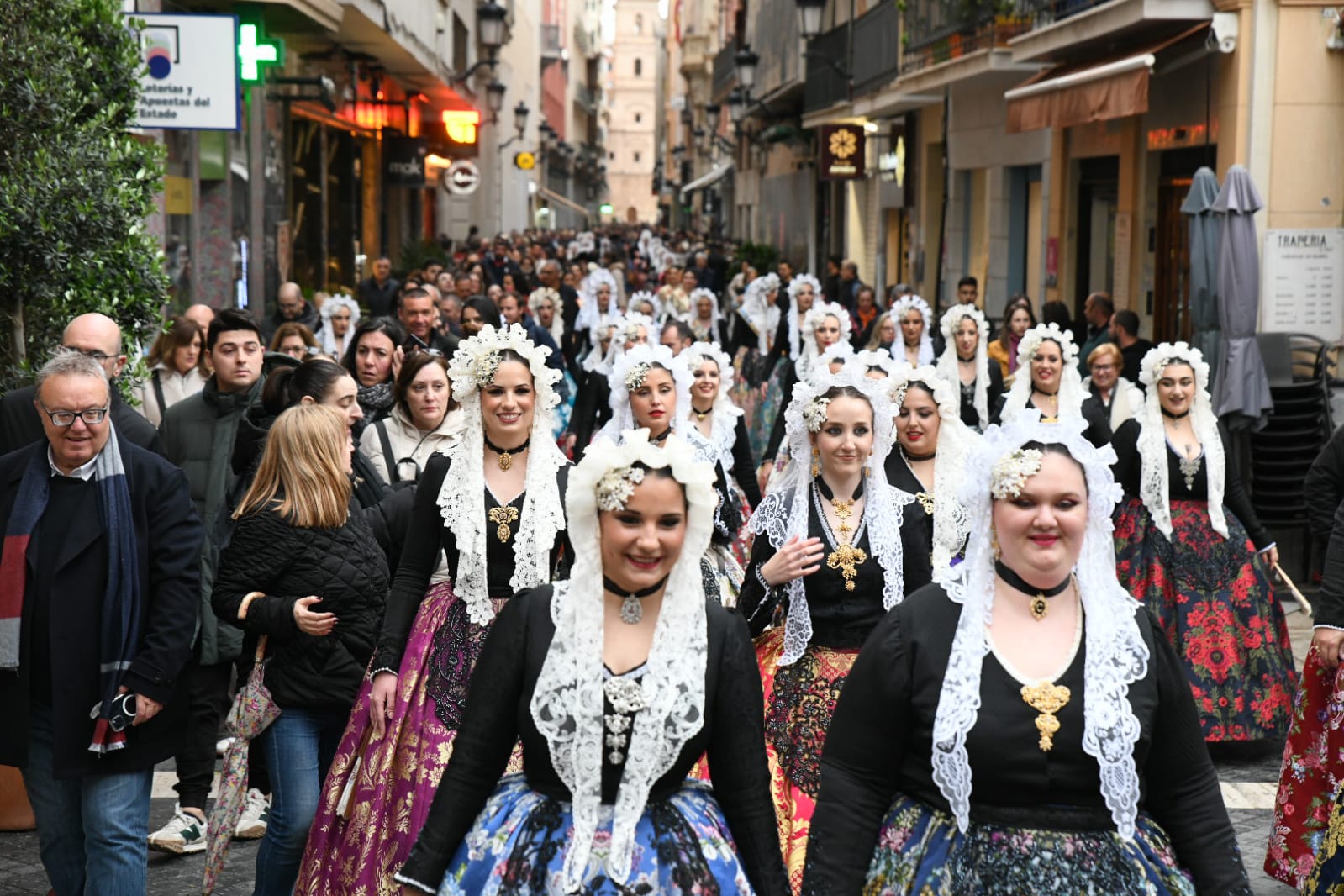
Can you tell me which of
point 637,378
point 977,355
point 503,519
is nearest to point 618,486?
point 503,519

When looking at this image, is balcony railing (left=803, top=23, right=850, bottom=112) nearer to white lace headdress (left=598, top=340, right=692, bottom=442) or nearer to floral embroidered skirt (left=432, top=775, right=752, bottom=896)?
white lace headdress (left=598, top=340, right=692, bottom=442)

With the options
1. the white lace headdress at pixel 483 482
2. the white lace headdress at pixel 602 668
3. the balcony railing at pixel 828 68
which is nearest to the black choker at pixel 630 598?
the white lace headdress at pixel 602 668

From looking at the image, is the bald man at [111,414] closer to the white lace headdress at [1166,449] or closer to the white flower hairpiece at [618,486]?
the white flower hairpiece at [618,486]

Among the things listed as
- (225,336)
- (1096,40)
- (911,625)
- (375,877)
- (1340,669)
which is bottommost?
(375,877)

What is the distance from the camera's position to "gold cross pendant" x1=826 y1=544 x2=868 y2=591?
621 centimetres

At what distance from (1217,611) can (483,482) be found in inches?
184

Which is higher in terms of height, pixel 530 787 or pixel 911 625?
pixel 911 625

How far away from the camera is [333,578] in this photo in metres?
6.02

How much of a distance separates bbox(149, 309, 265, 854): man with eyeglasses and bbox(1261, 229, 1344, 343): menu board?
941cm

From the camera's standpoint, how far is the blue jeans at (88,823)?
217 inches

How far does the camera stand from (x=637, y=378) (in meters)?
9.17

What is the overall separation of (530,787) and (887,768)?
0.78m

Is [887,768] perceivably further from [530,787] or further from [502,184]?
[502,184]

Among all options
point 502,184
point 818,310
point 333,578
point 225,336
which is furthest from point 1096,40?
point 502,184
